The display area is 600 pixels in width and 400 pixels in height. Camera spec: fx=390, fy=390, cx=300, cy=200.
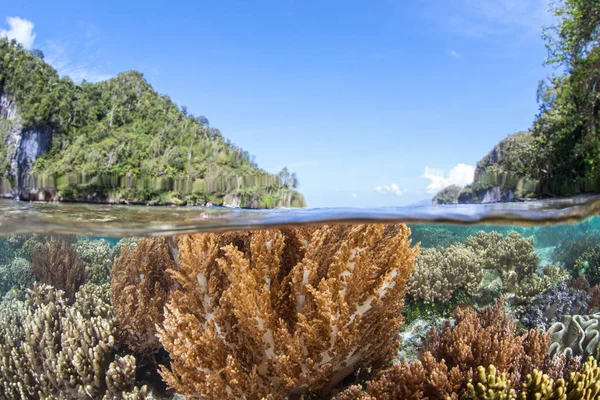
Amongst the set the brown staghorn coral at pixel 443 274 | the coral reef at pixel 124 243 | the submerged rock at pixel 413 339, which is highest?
the coral reef at pixel 124 243

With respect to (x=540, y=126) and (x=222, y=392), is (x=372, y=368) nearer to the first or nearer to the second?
(x=222, y=392)

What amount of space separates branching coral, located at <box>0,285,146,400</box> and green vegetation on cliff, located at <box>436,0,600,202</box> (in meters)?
8.30

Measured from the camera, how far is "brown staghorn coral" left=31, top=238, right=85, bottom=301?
26.4ft

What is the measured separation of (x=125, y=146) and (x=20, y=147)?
2272 mm

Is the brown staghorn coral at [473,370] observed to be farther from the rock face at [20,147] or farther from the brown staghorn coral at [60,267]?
the rock face at [20,147]

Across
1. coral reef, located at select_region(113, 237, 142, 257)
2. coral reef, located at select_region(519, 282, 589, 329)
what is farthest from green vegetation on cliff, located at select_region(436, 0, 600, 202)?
coral reef, located at select_region(113, 237, 142, 257)

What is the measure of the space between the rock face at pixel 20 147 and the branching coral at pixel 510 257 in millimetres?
10426

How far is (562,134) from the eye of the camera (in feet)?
39.1

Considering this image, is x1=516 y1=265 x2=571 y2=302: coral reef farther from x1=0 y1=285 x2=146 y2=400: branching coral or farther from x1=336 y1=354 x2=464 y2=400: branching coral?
x1=0 y1=285 x2=146 y2=400: branching coral

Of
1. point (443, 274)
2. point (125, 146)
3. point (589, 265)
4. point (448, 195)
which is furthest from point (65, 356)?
point (589, 265)

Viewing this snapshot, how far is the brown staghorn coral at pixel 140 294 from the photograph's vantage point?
6430 mm

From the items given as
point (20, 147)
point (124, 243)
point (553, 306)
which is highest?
point (20, 147)

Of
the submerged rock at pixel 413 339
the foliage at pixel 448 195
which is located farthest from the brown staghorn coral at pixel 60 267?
the foliage at pixel 448 195

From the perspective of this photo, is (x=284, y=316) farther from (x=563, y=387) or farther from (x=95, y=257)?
(x=95, y=257)
